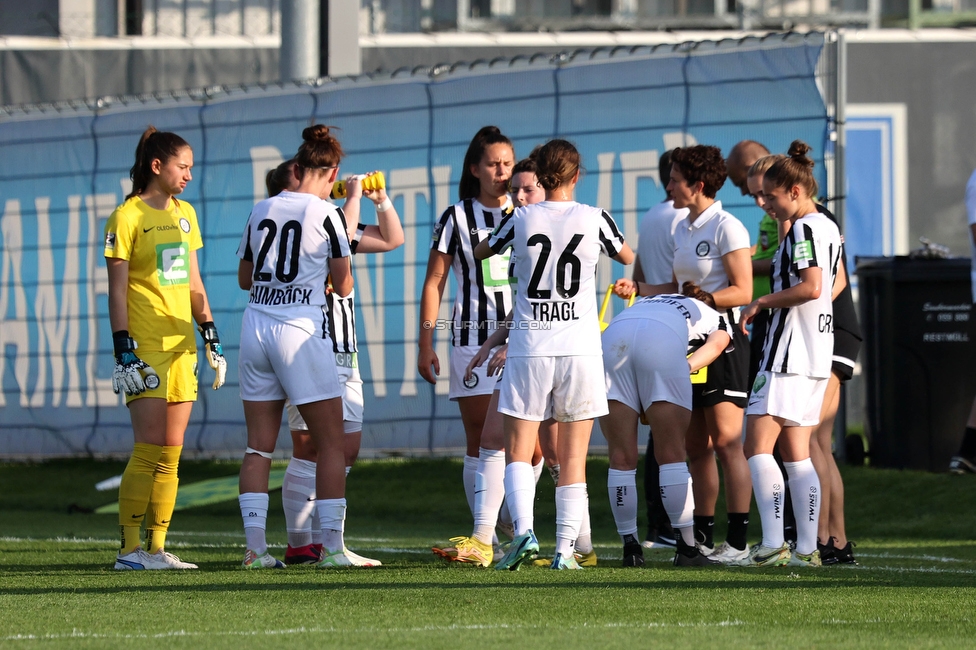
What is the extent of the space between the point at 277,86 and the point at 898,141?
26.0 feet

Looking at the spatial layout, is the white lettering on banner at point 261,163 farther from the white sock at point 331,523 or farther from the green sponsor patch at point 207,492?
the white sock at point 331,523

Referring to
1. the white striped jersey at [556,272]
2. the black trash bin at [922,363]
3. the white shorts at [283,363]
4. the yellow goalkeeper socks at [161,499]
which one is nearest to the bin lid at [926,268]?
the black trash bin at [922,363]

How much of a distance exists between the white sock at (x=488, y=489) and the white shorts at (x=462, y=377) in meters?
0.44

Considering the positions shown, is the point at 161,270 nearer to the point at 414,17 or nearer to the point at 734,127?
the point at 734,127

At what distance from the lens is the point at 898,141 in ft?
52.3

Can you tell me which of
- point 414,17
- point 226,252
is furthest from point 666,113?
point 414,17

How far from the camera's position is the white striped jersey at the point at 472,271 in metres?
6.22

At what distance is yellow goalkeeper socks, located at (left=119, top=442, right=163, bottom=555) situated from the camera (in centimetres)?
585

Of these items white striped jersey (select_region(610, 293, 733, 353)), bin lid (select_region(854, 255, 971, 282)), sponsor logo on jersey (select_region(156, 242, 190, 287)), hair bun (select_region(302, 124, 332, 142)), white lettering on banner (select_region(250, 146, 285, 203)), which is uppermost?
white lettering on banner (select_region(250, 146, 285, 203))

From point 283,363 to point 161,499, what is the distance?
2.89 ft

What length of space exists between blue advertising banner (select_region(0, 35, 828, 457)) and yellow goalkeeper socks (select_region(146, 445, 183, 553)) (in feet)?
14.3

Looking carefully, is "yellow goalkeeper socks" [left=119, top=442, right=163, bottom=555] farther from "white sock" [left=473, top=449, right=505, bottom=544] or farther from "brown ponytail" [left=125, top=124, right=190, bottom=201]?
"white sock" [left=473, top=449, right=505, bottom=544]

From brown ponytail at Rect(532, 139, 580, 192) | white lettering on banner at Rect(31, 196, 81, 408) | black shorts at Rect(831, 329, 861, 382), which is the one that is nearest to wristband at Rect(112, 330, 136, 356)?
brown ponytail at Rect(532, 139, 580, 192)

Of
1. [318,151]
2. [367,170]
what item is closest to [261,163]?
[367,170]
